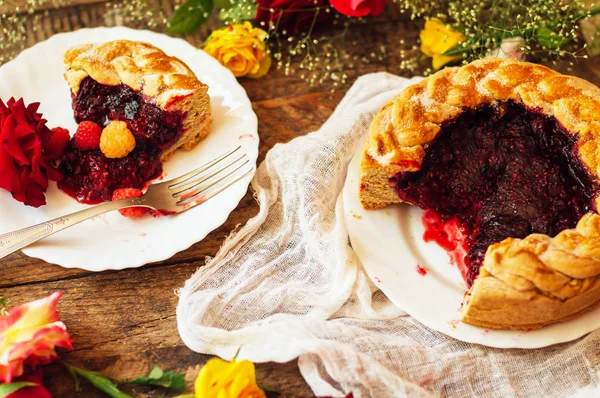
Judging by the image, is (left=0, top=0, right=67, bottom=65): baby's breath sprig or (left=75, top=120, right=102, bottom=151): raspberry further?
(left=0, top=0, right=67, bottom=65): baby's breath sprig

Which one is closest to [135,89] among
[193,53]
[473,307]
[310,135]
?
[193,53]

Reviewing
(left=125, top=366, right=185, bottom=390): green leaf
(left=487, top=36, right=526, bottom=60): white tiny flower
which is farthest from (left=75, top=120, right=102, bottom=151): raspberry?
(left=487, top=36, right=526, bottom=60): white tiny flower

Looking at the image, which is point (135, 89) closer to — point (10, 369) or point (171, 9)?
point (171, 9)

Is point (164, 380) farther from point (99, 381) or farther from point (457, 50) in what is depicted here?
point (457, 50)

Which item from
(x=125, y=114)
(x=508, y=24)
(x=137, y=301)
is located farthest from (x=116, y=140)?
(x=508, y=24)

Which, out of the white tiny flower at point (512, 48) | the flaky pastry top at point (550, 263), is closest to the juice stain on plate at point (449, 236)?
the flaky pastry top at point (550, 263)

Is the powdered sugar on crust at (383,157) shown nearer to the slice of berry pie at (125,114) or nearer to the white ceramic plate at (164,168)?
the white ceramic plate at (164,168)

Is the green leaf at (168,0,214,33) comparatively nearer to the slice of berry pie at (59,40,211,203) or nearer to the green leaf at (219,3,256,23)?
the green leaf at (219,3,256,23)
